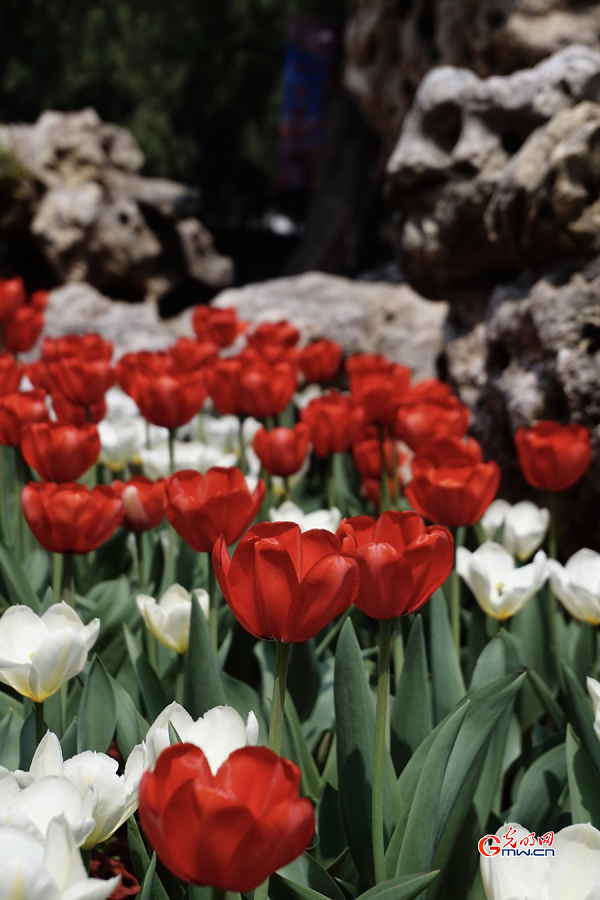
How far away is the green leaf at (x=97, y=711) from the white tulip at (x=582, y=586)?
87 cm

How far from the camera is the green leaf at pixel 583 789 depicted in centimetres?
134

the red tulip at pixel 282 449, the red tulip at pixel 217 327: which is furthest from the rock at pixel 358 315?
the red tulip at pixel 282 449

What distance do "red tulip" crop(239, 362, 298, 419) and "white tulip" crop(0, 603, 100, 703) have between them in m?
1.11

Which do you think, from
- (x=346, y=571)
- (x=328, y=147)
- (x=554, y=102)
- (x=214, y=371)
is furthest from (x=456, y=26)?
(x=328, y=147)

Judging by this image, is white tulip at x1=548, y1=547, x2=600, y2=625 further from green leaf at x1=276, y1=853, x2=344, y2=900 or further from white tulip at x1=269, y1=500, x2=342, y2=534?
green leaf at x1=276, y1=853, x2=344, y2=900

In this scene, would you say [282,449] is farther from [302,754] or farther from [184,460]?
[302,754]

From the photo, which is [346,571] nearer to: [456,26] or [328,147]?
[456,26]

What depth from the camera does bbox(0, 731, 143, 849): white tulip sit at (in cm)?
90

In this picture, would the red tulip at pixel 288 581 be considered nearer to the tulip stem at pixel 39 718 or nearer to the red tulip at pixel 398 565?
the red tulip at pixel 398 565

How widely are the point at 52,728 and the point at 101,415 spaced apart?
1.15 metres

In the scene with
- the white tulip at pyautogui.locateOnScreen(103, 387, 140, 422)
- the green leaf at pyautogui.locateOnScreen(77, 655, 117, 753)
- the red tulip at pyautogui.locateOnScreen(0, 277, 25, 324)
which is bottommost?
the green leaf at pyautogui.locateOnScreen(77, 655, 117, 753)

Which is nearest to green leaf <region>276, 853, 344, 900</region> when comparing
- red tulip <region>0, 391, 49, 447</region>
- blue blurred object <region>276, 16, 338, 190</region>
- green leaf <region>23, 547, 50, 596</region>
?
green leaf <region>23, 547, 50, 596</region>

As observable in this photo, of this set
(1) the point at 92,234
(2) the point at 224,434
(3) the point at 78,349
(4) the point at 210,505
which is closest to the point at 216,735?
(4) the point at 210,505

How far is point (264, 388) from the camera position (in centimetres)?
234
